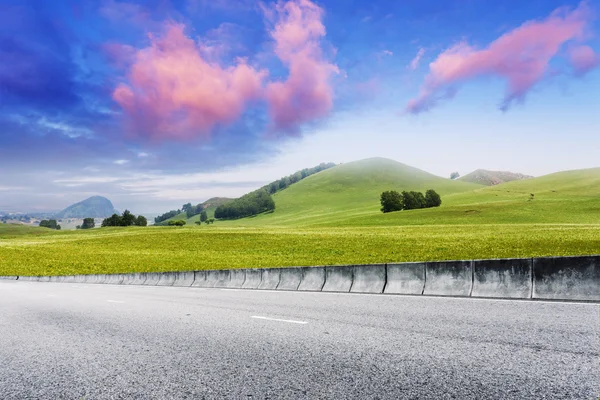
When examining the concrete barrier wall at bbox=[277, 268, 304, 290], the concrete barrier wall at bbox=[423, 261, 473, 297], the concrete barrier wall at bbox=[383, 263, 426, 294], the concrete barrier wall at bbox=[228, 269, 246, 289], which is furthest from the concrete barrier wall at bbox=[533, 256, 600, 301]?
the concrete barrier wall at bbox=[228, 269, 246, 289]

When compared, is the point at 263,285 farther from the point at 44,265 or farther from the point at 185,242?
the point at 185,242

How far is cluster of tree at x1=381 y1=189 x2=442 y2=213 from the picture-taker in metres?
125

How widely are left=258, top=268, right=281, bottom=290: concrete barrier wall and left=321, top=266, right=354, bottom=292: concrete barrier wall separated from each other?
2.97 metres

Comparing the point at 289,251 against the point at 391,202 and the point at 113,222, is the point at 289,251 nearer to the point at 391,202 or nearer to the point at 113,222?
the point at 391,202

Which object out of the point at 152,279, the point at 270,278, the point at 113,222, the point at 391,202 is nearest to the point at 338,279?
the point at 270,278

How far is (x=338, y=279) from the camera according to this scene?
655 inches

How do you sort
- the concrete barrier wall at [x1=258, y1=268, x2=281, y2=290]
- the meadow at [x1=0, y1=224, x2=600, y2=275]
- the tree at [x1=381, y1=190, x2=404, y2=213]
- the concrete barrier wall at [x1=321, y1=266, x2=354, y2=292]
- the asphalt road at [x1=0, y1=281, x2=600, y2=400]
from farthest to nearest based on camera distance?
1. the tree at [x1=381, y1=190, x2=404, y2=213]
2. the meadow at [x1=0, y1=224, x2=600, y2=275]
3. the concrete barrier wall at [x1=258, y1=268, x2=281, y2=290]
4. the concrete barrier wall at [x1=321, y1=266, x2=354, y2=292]
5. the asphalt road at [x1=0, y1=281, x2=600, y2=400]

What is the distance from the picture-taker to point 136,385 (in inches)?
227

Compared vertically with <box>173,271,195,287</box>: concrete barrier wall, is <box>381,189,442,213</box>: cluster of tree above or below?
above

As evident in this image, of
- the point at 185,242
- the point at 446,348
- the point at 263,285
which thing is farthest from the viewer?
the point at 185,242

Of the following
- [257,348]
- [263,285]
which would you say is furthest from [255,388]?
[263,285]

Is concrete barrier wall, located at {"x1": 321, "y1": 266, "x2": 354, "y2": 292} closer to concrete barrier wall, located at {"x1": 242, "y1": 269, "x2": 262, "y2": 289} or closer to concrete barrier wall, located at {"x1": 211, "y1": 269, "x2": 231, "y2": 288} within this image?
concrete barrier wall, located at {"x1": 242, "y1": 269, "x2": 262, "y2": 289}

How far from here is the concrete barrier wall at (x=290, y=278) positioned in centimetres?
1833

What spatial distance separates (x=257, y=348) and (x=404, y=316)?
12.3ft
